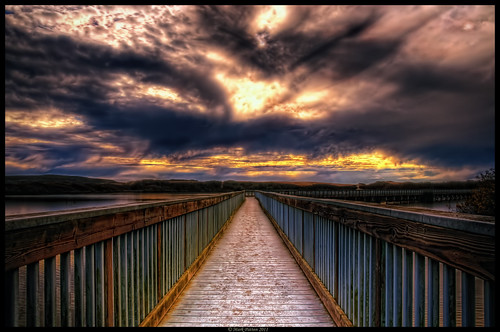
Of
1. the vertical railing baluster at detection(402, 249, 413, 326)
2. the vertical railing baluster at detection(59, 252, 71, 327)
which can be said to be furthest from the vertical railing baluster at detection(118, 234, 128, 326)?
the vertical railing baluster at detection(402, 249, 413, 326)

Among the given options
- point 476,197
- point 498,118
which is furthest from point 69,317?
point 476,197

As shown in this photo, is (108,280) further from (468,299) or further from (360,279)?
(468,299)

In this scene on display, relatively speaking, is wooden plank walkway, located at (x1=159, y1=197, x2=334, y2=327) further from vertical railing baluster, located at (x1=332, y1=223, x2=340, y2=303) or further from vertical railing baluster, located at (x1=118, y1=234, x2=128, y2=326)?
vertical railing baluster, located at (x1=118, y1=234, x2=128, y2=326)

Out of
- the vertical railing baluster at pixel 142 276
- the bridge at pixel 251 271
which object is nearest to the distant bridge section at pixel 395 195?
the bridge at pixel 251 271

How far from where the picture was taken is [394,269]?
7.19 ft

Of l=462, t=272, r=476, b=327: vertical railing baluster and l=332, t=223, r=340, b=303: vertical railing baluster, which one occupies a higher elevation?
l=462, t=272, r=476, b=327: vertical railing baluster

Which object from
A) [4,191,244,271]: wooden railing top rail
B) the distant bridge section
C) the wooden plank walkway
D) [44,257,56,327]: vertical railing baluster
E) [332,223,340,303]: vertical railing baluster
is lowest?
the distant bridge section

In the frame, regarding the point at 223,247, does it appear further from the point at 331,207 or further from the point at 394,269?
the point at 394,269

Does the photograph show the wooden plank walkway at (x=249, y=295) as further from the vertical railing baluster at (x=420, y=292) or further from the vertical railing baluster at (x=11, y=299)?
the vertical railing baluster at (x=11, y=299)

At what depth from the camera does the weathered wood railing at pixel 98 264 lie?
157 cm

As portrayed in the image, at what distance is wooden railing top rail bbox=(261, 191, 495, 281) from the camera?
1342mm

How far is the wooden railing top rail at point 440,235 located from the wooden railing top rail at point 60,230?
8.05 ft
